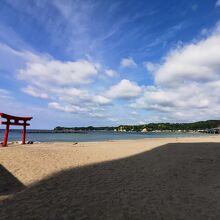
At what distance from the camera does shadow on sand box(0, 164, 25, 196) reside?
26.2 ft

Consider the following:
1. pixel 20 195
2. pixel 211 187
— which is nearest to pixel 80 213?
pixel 20 195

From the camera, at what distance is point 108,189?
8039 mm

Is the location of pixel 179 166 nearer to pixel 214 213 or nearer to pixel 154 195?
pixel 154 195

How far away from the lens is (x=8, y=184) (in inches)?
340

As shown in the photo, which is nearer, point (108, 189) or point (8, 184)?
point (108, 189)

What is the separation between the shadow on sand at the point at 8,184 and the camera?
7981mm

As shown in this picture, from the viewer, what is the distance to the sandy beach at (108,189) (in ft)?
20.1

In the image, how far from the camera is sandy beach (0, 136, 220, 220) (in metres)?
6.14

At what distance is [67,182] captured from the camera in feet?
29.0

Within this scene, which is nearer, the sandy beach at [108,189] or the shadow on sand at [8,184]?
the sandy beach at [108,189]

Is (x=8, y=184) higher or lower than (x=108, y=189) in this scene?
higher

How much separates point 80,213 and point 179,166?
6735 millimetres

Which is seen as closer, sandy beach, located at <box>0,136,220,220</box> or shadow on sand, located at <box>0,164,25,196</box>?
sandy beach, located at <box>0,136,220,220</box>

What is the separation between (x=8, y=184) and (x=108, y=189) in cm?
310
